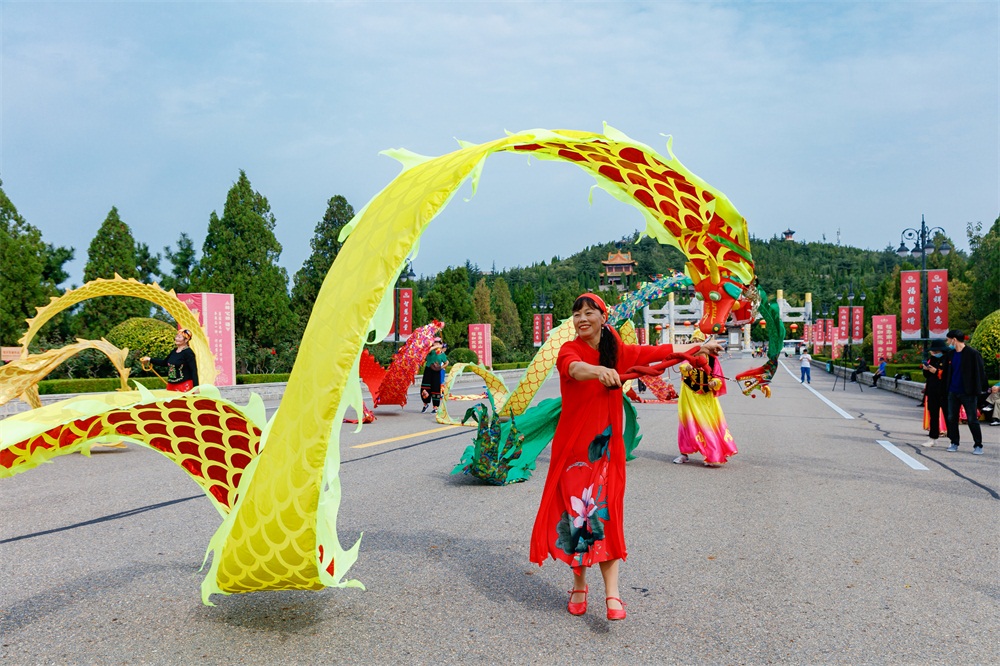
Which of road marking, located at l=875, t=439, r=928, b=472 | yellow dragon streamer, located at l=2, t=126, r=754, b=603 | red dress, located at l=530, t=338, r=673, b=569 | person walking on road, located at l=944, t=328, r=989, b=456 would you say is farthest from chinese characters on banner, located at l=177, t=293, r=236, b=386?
red dress, located at l=530, t=338, r=673, b=569

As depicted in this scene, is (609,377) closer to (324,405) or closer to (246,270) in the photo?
(324,405)

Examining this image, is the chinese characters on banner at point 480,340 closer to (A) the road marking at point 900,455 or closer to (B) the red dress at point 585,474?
(A) the road marking at point 900,455

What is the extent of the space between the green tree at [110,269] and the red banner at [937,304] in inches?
969

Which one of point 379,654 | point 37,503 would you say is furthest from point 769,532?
point 37,503

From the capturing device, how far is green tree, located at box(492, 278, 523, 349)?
52156mm

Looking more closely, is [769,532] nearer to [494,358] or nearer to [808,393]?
[808,393]

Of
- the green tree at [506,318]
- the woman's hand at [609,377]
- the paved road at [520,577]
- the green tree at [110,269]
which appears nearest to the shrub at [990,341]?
the paved road at [520,577]

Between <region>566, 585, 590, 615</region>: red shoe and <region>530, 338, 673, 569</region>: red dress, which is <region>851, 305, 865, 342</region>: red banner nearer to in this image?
<region>530, 338, 673, 569</region>: red dress

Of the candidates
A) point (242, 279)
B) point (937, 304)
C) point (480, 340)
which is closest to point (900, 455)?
point (937, 304)

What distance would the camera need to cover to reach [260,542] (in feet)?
11.3

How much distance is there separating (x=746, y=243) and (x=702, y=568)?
377cm

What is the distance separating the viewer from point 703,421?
8805mm

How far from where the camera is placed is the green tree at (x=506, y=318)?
171 feet

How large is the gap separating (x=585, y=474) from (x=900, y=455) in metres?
7.76
